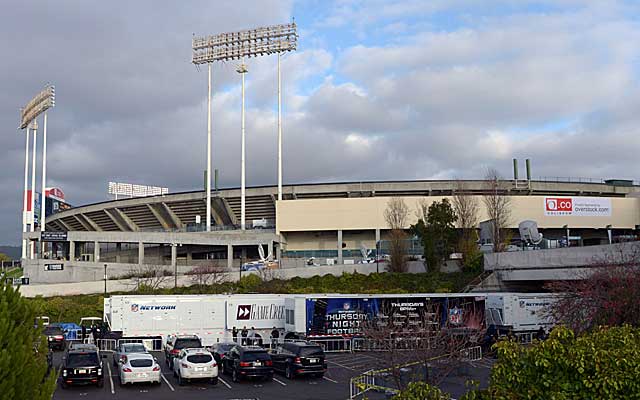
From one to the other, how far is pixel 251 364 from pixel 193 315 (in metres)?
12.3

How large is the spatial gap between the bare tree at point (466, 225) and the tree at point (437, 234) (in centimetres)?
172

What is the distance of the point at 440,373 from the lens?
19.5m

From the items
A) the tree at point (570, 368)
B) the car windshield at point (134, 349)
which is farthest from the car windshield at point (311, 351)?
the tree at point (570, 368)

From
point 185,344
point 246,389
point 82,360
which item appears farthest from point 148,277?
point 246,389

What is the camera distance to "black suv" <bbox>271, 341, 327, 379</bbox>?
85.6 ft

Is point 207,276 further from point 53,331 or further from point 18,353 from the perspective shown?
point 18,353

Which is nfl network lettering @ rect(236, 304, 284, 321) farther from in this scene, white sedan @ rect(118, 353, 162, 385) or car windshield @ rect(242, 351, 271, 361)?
white sedan @ rect(118, 353, 162, 385)

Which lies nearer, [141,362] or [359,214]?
[141,362]

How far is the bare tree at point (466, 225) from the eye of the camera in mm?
63013

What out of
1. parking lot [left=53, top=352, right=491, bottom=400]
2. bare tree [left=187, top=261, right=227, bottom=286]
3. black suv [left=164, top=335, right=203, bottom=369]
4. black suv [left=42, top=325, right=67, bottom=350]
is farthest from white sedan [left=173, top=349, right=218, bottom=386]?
bare tree [left=187, top=261, right=227, bottom=286]

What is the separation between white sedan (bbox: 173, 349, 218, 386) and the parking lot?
35 centimetres

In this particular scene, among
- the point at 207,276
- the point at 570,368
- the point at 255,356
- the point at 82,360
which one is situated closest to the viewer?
the point at 570,368

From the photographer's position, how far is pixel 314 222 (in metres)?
87.4

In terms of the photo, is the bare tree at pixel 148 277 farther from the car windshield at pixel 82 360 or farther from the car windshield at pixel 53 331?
the car windshield at pixel 82 360
